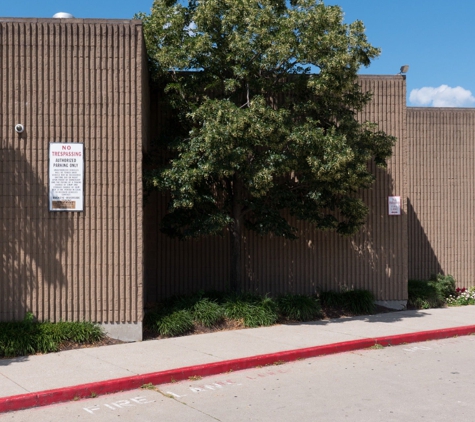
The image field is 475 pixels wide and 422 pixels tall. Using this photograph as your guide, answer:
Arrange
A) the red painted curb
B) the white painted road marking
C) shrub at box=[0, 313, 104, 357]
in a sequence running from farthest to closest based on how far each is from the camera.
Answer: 1. shrub at box=[0, 313, 104, 357]
2. the red painted curb
3. the white painted road marking

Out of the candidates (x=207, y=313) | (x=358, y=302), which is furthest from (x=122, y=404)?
(x=358, y=302)

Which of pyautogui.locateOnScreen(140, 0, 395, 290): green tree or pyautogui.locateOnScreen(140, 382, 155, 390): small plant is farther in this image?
pyautogui.locateOnScreen(140, 0, 395, 290): green tree

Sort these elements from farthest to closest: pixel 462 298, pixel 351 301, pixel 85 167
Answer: pixel 462 298 → pixel 351 301 → pixel 85 167

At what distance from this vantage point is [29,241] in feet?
37.1

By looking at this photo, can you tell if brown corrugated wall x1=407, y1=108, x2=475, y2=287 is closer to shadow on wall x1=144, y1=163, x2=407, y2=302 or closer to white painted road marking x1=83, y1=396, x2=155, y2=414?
shadow on wall x1=144, y1=163, x2=407, y2=302

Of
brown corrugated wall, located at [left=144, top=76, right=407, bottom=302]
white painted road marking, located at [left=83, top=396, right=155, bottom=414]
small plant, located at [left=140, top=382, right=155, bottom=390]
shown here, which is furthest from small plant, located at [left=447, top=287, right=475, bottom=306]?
white painted road marking, located at [left=83, top=396, right=155, bottom=414]

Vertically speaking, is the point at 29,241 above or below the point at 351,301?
above

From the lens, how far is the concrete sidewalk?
27.9ft

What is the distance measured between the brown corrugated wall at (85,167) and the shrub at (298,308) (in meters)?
3.30

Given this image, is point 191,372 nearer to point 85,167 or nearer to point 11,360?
point 11,360

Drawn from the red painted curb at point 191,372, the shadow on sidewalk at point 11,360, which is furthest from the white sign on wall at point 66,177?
the red painted curb at point 191,372

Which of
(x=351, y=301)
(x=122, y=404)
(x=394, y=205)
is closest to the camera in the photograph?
(x=122, y=404)

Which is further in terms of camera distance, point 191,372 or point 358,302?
point 358,302

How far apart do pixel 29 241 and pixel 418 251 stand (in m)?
10.6
